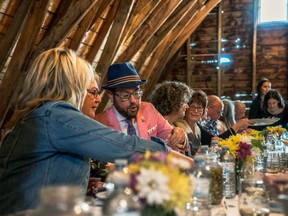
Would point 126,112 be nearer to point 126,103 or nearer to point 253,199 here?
point 126,103

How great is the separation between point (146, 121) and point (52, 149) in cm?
139

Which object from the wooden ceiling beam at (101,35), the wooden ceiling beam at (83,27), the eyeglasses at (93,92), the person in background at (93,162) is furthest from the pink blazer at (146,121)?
the wooden ceiling beam at (101,35)

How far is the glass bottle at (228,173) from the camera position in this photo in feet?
6.40

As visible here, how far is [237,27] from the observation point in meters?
8.71

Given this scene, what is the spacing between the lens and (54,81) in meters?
1.55

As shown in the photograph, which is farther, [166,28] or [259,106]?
[166,28]

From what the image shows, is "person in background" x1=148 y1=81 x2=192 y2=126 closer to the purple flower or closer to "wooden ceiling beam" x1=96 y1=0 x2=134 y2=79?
the purple flower

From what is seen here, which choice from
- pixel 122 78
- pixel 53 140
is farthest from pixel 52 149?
pixel 122 78

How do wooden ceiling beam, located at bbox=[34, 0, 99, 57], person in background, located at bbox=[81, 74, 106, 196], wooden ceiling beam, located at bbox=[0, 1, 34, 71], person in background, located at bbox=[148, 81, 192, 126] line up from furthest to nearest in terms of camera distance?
wooden ceiling beam, located at bbox=[34, 0, 99, 57], wooden ceiling beam, located at bbox=[0, 1, 34, 71], person in background, located at bbox=[148, 81, 192, 126], person in background, located at bbox=[81, 74, 106, 196]

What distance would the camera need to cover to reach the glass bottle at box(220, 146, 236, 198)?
1949mm

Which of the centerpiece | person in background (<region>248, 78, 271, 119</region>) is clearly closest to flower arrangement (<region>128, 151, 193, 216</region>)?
the centerpiece

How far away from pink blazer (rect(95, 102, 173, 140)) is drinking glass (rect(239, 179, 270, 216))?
1241mm

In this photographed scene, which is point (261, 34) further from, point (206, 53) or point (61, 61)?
point (61, 61)

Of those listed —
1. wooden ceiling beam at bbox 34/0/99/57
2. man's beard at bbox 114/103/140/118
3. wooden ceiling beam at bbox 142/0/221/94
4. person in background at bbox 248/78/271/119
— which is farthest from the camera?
wooden ceiling beam at bbox 142/0/221/94
